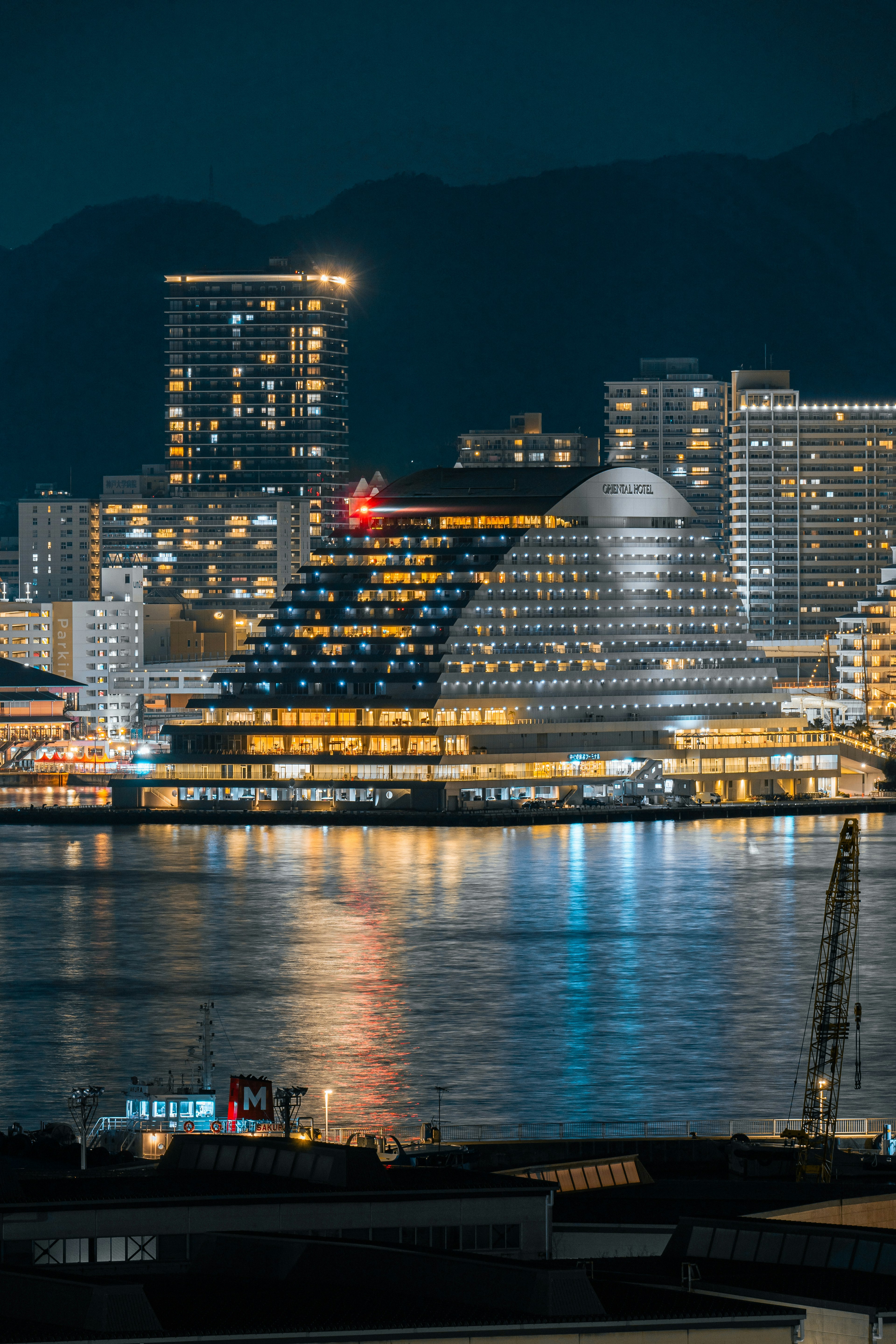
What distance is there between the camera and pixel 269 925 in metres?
84.0

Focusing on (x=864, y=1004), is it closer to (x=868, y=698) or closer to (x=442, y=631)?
(x=442, y=631)

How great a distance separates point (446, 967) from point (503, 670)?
6480 cm

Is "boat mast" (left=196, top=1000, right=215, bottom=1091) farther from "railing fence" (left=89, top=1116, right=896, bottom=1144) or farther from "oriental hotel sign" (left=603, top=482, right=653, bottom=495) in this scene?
"oriental hotel sign" (left=603, top=482, right=653, bottom=495)

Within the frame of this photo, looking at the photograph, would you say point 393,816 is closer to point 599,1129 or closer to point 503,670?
point 503,670

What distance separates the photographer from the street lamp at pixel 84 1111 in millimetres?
36281

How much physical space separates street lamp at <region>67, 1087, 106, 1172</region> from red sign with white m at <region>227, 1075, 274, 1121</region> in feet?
7.43

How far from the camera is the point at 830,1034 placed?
48.9 meters

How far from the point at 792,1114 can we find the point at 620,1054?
28.4ft

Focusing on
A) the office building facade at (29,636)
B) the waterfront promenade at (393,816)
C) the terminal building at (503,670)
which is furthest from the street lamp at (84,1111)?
the office building facade at (29,636)

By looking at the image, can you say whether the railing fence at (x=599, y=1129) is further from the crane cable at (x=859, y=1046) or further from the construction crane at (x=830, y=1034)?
the crane cable at (x=859, y=1046)

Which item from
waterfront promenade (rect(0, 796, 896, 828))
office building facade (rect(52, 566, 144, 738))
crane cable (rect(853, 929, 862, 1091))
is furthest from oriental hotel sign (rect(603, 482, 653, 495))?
crane cable (rect(853, 929, 862, 1091))

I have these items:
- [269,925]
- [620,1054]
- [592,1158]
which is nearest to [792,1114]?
[620,1054]

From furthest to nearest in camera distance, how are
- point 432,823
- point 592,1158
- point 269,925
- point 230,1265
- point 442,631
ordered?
1. point 442,631
2. point 432,823
3. point 269,925
4. point 592,1158
5. point 230,1265

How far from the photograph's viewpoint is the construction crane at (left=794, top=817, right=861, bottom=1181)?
41.8m
